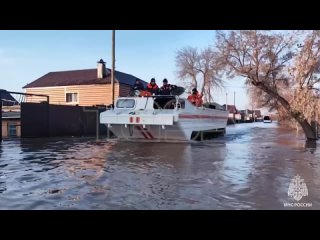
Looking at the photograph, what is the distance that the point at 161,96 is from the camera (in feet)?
52.5

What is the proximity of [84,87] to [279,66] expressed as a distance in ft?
65.6

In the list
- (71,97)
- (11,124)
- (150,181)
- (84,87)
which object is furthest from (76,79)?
(150,181)

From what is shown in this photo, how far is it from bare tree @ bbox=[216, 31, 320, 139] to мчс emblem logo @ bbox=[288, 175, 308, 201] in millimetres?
11705

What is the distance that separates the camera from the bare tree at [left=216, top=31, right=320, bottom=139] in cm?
1762

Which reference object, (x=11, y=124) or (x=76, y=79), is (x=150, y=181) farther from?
(x=76, y=79)

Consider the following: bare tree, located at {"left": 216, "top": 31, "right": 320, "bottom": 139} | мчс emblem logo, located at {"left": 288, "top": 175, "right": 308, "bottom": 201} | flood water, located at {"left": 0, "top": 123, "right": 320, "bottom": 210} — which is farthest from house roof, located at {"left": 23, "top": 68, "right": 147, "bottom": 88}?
мчс emblem logo, located at {"left": 288, "top": 175, "right": 308, "bottom": 201}

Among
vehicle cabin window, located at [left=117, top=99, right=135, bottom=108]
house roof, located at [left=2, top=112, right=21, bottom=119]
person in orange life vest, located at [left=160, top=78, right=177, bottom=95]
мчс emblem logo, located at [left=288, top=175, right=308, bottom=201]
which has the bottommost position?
мчс emblem logo, located at [left=288, top=175, right=308, bottom=201]

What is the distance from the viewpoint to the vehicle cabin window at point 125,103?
54.1ft

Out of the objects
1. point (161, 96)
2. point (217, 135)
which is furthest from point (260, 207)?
point (217, 135)

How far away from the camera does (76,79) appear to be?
3725 centimetres

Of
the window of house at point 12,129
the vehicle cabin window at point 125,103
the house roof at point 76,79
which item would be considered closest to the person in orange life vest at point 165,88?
the vehicle cabin window at point 125,103

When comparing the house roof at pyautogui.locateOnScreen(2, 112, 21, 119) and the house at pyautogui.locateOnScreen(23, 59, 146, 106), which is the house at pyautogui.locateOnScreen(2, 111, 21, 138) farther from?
the house at pyautogui.locateOnScreen(23, 59, 146, 106)

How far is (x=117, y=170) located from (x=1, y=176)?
7.74ft
